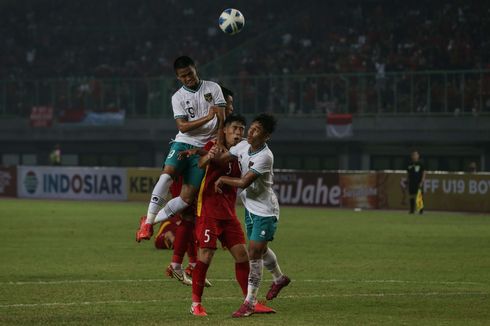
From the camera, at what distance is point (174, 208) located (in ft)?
44.5

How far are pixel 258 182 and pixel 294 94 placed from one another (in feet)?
117

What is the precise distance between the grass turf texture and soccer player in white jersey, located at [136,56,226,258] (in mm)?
1069

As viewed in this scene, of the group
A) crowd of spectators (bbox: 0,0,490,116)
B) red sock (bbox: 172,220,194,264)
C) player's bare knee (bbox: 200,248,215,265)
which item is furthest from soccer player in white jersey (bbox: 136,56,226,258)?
crowd of spectators (bbox: 0,0,490,116)

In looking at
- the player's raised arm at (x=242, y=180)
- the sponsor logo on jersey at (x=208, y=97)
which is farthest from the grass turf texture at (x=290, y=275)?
the sponsor logo on jersey at (x=208, y=97)

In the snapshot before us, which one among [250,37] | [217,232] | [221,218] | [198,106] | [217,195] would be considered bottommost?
[217,232]

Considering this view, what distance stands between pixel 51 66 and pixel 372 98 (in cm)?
1897

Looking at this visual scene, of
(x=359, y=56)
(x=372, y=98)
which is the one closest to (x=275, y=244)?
(x=372, y=98)

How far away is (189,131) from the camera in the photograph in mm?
13570

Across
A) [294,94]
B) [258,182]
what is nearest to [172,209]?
[258,182]

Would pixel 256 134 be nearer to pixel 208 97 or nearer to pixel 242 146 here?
pixel 242 146

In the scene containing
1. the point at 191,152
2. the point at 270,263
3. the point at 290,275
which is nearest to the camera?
the point at 270,263

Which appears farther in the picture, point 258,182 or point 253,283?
point 258,182

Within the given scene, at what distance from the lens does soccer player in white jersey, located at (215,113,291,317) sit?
36.4 feet

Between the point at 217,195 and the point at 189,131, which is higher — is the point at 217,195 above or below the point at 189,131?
below
